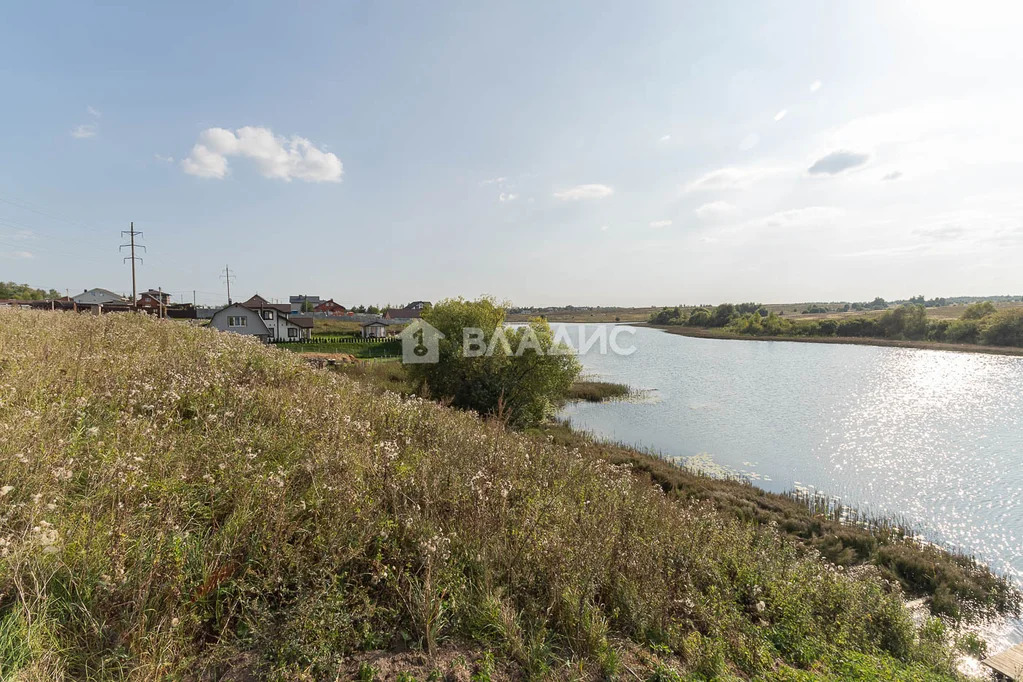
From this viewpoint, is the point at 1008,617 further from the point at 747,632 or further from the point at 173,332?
the point at 173,332

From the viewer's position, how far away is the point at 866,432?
21281 mm

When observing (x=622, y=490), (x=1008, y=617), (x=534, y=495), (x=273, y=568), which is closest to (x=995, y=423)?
(x=1008, y=617)

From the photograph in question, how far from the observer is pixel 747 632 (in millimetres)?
3408

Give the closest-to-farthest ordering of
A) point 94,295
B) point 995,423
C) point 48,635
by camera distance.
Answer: point 48,635
point 995,423
point 94,295

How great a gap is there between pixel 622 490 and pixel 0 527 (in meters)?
5.51

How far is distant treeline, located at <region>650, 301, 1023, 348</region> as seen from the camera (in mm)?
57438

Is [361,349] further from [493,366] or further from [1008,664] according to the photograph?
[1008,664]

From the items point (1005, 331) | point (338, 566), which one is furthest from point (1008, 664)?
point (1005, 331)

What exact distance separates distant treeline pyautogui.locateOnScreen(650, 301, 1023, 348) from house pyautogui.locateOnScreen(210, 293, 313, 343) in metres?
84.9

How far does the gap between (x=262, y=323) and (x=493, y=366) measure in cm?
3475

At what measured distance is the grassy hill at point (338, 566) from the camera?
223 centimetres

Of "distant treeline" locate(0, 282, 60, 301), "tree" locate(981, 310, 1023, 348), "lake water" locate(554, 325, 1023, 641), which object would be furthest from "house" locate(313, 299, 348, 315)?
"tree" locate(981, 310, 1023, 348)

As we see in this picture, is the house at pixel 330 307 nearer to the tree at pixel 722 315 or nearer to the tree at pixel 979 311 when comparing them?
the tree at pixel 722 315

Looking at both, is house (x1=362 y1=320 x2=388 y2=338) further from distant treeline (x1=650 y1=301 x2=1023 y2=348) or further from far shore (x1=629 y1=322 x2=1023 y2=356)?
distant treeline (x1=650 y1=301 x2=1023 y2=348)
